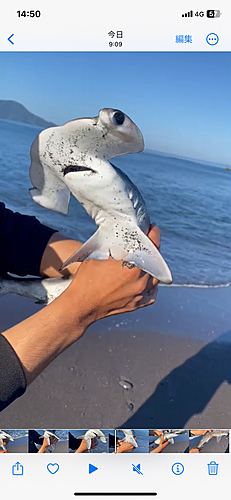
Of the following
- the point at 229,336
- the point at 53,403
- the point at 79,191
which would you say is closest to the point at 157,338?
the point at 229,336

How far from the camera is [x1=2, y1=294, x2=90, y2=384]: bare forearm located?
798 mm

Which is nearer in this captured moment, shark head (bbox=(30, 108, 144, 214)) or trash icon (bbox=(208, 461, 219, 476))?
shark head (bbox=(30, 108, 144, 214))

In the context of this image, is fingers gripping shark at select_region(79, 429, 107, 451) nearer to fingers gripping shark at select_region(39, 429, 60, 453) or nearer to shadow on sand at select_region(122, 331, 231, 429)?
fingers gripping shark at select_region(39, 429, 60, 453)

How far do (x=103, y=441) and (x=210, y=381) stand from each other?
3.36ft

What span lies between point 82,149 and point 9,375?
1.81ft

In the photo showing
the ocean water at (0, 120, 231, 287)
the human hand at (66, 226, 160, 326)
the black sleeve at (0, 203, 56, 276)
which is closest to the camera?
the human hand at (66, 226, 160, 326)

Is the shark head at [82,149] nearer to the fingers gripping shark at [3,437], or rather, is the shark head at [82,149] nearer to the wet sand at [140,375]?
the fingers gripping shark at [3,437]

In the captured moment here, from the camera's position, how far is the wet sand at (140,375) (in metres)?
1.60

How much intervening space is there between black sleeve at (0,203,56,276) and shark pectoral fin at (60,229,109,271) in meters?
0.26

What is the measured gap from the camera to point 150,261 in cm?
101

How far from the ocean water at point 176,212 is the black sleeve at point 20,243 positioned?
0.93 m
